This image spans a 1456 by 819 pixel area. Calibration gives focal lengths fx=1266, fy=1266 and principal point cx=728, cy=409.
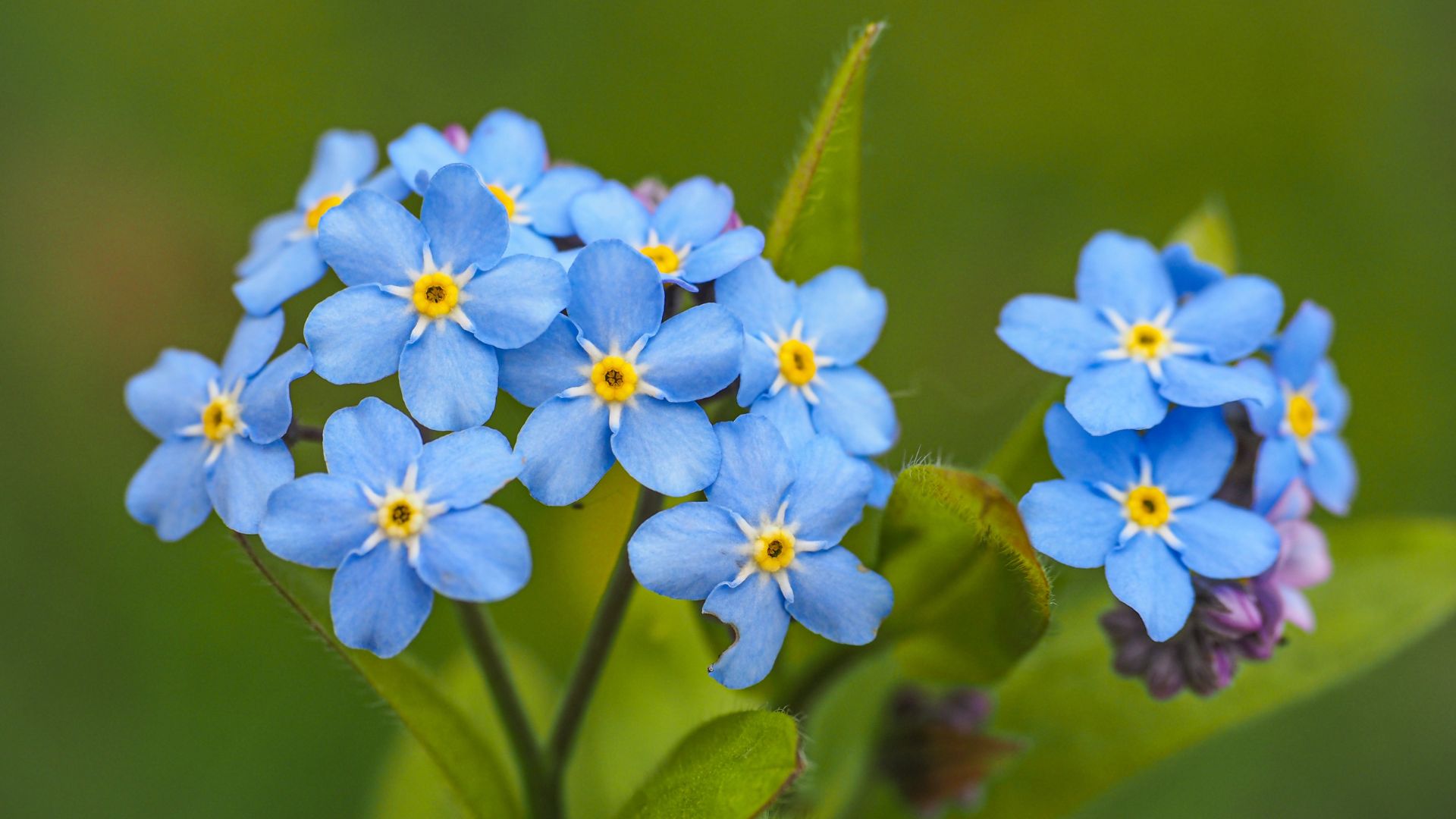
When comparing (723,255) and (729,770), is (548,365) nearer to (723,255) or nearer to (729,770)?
(723,255)

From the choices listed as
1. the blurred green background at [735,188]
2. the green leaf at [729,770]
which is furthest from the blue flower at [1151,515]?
the blurred green background at [735,188]

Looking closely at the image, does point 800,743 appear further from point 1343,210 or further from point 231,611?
point 1343,210

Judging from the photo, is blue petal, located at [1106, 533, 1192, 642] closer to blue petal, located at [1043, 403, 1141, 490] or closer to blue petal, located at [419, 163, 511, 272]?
blue petal, located at [1043, 403, 1141, 490]

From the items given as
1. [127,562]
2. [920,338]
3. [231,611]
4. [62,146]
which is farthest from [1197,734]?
[62,146]

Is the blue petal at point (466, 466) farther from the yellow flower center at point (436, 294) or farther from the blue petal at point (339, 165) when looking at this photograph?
the blue petal at point (339, 165)

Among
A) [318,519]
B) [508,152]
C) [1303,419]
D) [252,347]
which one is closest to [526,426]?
[318,519]

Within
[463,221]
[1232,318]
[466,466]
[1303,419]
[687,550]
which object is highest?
[463,221]
